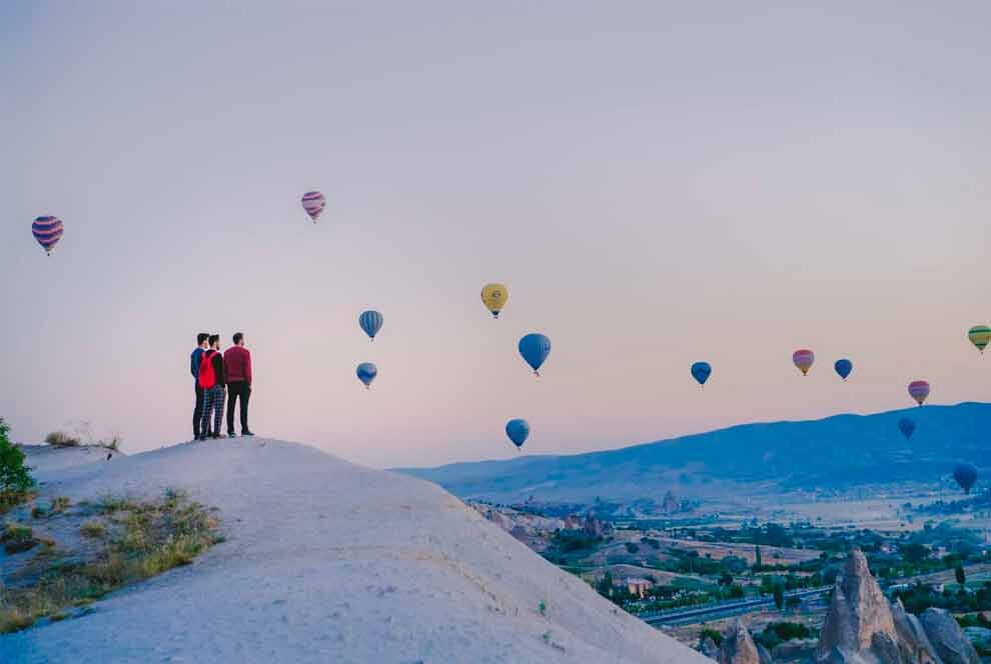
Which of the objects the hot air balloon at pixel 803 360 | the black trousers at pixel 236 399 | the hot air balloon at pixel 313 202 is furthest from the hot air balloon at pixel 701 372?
the black trousers at pixel 236 399

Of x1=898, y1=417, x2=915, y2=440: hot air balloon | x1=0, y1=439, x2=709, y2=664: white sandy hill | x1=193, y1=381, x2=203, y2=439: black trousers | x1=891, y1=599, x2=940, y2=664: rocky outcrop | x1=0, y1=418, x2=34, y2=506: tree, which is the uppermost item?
x1=898, y1=417, x2=915, y2=440: hot air balloon

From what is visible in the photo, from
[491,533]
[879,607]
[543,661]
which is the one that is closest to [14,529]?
[491,533]

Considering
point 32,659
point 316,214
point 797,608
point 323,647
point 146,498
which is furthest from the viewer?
point 797,608

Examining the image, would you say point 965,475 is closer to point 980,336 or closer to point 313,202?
point 980,336

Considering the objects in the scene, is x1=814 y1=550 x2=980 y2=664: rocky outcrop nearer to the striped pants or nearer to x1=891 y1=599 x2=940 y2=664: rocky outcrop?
x1=891 y1=599 x2=940 y2=664: rocky outcrop

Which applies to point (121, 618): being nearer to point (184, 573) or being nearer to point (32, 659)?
point (32, 659)

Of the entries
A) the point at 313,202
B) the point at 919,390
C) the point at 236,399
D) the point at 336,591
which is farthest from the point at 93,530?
the point at 919,390

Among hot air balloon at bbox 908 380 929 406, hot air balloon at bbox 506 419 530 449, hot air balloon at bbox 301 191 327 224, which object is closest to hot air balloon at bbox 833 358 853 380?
hot air balloon at bbox 908 380 929 406
